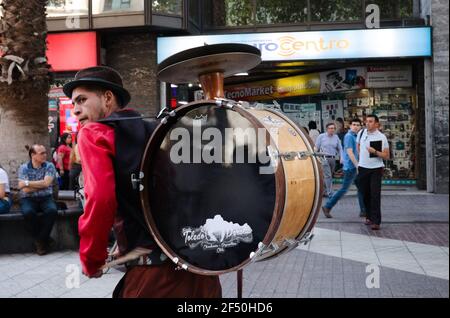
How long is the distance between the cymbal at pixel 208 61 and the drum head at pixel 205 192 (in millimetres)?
235

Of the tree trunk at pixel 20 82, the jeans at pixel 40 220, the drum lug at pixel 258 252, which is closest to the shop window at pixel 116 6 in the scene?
the tree trunk at pixel 20 82

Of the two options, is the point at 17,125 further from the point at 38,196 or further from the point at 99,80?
the point at 99,80

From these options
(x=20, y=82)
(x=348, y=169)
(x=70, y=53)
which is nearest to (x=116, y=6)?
(x=70, y=53)

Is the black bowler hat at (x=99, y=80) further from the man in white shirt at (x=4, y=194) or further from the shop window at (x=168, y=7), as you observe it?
the shop window at (x=168, y=7)

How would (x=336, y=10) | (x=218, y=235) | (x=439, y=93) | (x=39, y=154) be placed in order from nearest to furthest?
(x=218, y=235) < (x=39, y=154) < (x=439, y=93) < (x=336, y=10)

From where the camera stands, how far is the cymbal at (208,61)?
292 centimetres

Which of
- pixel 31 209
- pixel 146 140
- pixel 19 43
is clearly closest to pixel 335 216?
pixel 31 209

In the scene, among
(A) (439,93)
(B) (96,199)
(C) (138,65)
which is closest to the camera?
(B) (96,199)

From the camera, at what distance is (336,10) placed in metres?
16.6

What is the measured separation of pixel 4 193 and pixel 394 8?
11819mm

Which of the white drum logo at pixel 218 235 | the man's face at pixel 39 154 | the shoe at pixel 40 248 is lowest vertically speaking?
the shoe at pixel 40 248

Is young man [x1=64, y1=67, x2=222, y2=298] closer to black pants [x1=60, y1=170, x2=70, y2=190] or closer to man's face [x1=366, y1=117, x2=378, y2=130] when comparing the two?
man's face [x1=366, y1=117, x2=378, y2=130]

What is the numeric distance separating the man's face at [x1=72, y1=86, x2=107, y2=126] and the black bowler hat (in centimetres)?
4

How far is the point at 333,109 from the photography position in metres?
17.3
